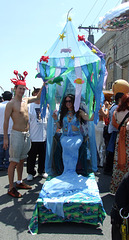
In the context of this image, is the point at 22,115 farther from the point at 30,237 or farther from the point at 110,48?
the point at 110,48

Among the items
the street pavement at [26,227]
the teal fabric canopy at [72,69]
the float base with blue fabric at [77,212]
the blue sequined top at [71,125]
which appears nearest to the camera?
the street pavement at [26,227]

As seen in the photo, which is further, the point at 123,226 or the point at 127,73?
the point at 127,73

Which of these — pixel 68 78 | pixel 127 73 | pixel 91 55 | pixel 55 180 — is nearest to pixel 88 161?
pixel 55 180

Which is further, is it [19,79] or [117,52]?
[117,52]

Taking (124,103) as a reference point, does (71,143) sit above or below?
below

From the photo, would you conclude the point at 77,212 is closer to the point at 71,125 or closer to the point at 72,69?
the point at 71,125

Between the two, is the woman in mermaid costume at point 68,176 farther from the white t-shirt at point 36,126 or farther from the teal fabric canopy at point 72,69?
the white t-shirt at point 36,126

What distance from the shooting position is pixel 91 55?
3.74 m

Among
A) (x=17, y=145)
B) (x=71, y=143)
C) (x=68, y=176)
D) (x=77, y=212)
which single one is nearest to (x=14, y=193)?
(x=17, y=145)

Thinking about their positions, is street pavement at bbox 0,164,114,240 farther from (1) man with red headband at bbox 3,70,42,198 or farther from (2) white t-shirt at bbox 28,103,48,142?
(2) white t-shirt at bbox 28,103,48,142

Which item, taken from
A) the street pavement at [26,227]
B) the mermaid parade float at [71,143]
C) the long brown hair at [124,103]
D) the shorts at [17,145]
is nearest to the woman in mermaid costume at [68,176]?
the mermaid parade float at [71,143]

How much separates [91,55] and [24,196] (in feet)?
8.56

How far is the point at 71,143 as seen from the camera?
407cm

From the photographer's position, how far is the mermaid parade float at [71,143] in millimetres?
2961
